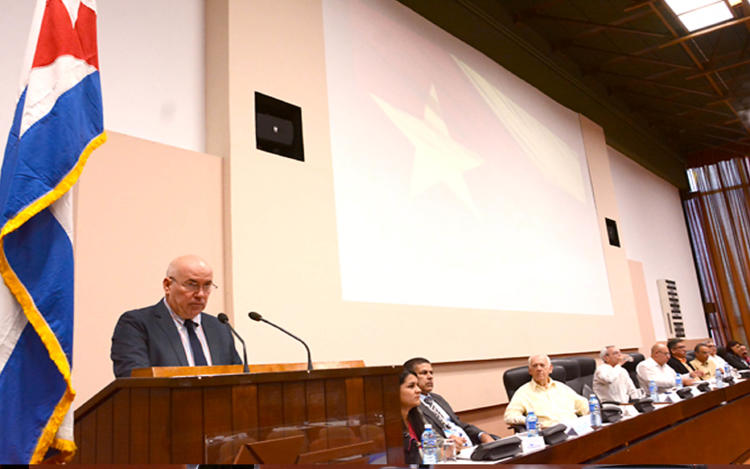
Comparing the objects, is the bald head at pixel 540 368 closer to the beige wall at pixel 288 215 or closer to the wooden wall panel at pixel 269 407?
the beige wall at pixel 288 215

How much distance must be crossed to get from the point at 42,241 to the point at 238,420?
1016mm

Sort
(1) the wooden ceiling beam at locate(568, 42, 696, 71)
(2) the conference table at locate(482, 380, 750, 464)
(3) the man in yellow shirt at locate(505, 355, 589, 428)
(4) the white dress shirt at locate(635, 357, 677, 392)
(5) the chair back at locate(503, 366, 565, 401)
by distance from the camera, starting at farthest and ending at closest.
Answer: (1) the wooden ceiling beam at locate(568, 42, 696, 71), (4) the white dress shirt at locate(635, 357, 677, 392), (5) the chair back at locate(503, 366, 565, 401), (3) the man in yellow shirt at locate(505, 355, 589, 428), (2) the conference table at locate(482, 380, 750, 464)

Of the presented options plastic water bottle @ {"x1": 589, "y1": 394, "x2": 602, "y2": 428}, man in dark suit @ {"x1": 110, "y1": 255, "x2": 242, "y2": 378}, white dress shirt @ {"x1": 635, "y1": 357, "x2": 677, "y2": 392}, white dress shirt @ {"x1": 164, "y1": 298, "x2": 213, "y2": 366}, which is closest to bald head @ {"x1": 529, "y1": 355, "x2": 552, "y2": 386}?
plastic water bottle @ {"x1": 589, "y1": 394, "x2": 602, "y2": 428}

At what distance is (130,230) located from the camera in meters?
3.34

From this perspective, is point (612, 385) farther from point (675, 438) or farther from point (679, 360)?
point (679, 360)

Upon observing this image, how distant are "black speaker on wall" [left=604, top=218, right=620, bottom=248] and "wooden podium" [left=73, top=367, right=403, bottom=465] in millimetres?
7363

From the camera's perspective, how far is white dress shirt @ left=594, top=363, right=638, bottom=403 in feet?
17.0

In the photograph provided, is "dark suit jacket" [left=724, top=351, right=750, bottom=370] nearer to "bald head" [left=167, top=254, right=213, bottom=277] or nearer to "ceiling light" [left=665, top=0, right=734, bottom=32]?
"ceiling light" [left=665, top=0, right=734, bottom=32]

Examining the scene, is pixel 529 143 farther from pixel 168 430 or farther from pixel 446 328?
pixel 168 430

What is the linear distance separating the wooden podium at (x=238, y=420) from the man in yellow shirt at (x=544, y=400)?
94.0 inches

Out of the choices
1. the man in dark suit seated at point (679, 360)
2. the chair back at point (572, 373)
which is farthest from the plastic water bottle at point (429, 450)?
the man in dark suit seated at point (679, 360)

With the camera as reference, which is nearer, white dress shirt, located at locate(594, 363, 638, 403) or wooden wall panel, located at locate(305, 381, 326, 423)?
wooden wall panel, located at locate(305, 381, 326, 423)

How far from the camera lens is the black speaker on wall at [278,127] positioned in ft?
13.3

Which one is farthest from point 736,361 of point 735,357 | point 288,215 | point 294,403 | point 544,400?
point 294,403
